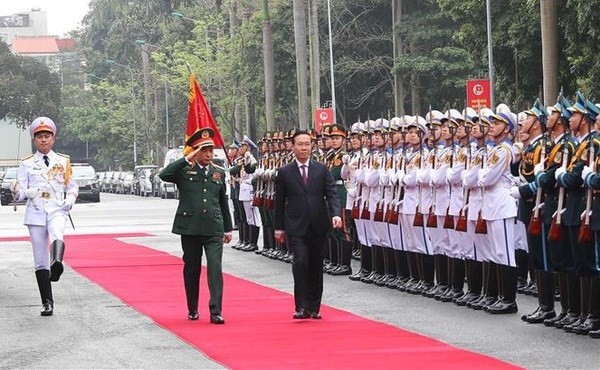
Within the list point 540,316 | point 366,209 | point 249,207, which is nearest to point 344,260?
point 366,209

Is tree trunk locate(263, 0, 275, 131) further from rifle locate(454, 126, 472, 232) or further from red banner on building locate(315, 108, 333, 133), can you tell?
rifle locate(454, 126, 472, 232)

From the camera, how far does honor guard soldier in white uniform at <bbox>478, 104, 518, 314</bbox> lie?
621 inches

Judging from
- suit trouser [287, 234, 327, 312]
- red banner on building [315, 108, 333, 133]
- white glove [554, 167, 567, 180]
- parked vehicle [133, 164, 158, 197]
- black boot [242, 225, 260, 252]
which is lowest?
parked vehicle [133, 164, 158, 197]

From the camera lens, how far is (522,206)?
15.0 m

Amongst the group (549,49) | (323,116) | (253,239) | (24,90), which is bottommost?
(253,239)

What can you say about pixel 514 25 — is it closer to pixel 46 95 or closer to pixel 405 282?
pixel 405 282

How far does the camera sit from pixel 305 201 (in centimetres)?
1614

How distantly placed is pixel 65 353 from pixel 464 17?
29.1 metres

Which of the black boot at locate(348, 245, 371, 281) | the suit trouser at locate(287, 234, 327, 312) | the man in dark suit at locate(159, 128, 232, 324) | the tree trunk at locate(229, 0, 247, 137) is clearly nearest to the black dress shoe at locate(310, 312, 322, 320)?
the suit trouser at locate(287, 234, 327, 312)

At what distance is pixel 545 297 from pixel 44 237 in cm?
521

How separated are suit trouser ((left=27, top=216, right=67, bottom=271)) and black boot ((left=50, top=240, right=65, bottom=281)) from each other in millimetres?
124

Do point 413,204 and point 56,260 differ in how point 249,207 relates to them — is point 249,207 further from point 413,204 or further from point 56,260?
point 56,260

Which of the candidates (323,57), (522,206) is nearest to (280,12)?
(323,57)

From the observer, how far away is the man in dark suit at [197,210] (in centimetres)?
1577
